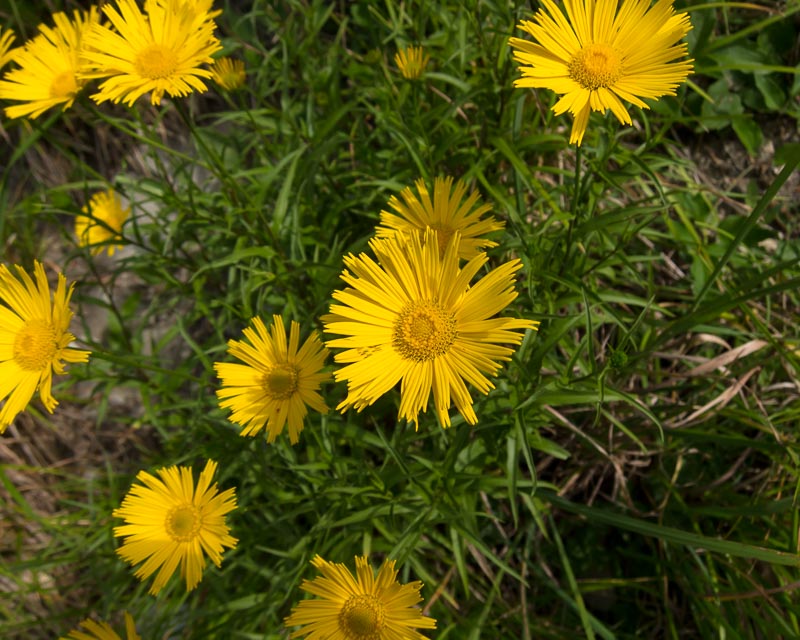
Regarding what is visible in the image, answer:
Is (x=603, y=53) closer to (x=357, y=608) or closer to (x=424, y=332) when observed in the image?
(x=424, y=332)

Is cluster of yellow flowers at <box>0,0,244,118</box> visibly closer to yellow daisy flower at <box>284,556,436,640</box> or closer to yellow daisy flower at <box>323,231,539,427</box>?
yellow daisy flower at <box>323,231,539,427</box>

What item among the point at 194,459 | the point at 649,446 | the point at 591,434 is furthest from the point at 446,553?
the point at 194,459

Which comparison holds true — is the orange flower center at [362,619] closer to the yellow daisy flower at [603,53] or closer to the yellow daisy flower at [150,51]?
the yellow daisy flower at [603,53]

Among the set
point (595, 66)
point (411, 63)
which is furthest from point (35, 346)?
point (595, 66)

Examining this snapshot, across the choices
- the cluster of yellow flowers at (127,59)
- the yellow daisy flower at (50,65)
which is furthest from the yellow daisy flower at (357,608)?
the yellow daisy flower at (50,65)

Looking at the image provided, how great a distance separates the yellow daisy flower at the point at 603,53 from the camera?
1217 mm

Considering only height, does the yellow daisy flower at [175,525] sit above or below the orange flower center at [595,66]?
below

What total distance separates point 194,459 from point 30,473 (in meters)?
1.43

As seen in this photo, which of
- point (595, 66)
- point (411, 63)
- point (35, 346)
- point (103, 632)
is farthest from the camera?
point (411, 63)

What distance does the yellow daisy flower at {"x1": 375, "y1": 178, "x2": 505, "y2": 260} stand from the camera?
149 cm

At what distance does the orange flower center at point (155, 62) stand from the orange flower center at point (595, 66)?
100cm

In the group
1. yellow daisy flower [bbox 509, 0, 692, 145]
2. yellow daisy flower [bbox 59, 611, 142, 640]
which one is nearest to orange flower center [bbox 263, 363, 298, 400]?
yellow daisy flower [bbox 59, 611, 142, 640]

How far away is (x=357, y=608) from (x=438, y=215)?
0.97m

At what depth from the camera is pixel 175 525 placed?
1557mm
